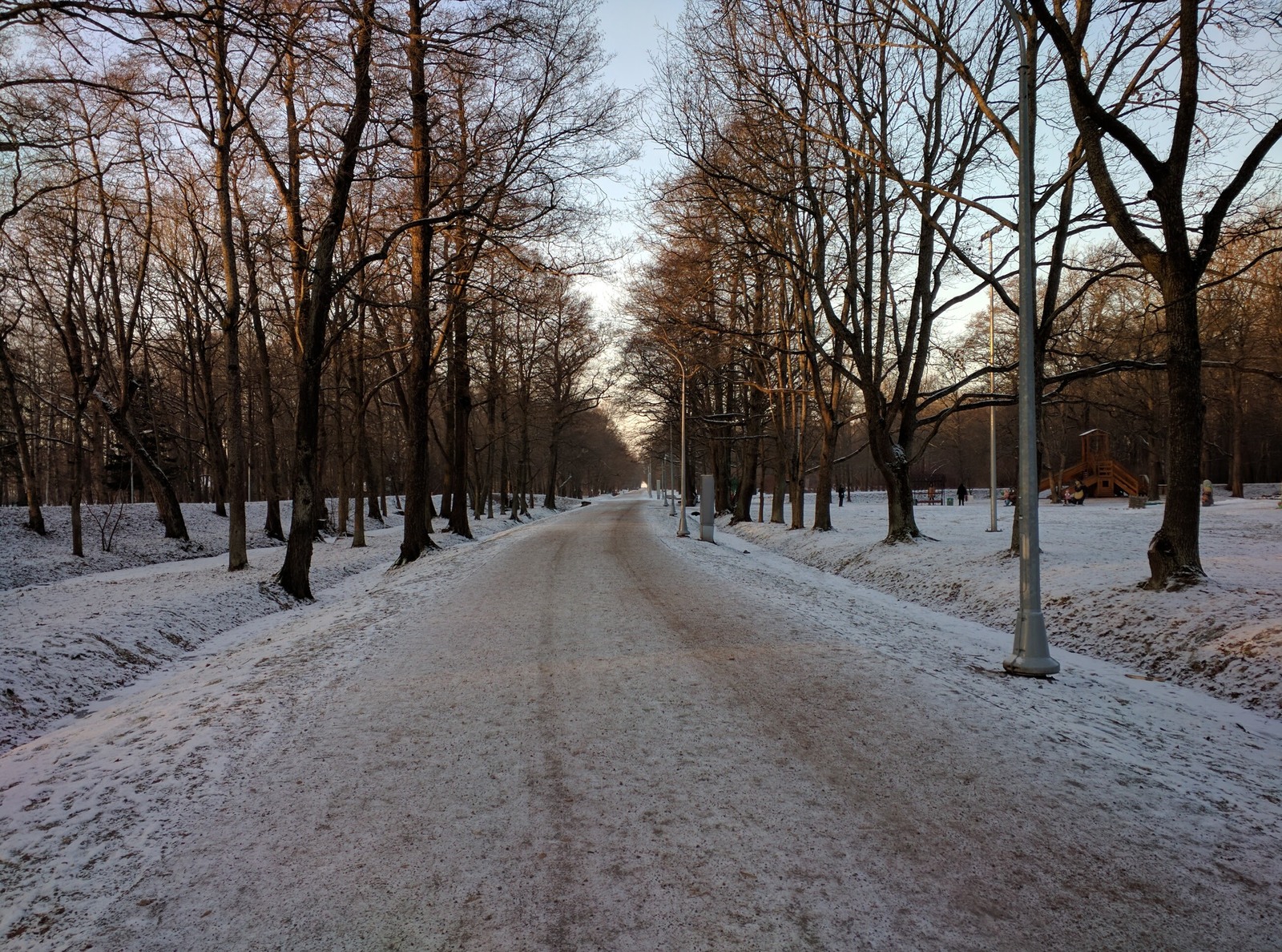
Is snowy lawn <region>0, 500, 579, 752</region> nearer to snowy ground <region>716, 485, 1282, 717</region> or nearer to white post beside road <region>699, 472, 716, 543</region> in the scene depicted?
white post beside road <region>699, 472, 716, 543</region>

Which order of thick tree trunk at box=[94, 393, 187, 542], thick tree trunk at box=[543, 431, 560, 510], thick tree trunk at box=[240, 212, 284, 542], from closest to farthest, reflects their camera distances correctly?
thick tree trunk at box=[240, 212, 284, 542] < thick tree trunk at box=[94, 393, 187, 542] < thick tree trunk at box=[543, 431, 560, 510]

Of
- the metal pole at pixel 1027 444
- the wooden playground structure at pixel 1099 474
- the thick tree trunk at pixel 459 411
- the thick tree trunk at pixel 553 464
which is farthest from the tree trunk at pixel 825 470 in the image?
the wooden playground structure at pixel 1099 474

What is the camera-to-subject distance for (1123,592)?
8.99 m

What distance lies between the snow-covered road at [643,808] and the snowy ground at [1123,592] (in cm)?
70

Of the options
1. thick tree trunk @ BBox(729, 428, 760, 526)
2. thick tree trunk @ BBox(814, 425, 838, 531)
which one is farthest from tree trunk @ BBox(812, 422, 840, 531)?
thick tree trunk @ BBox(729, 428, 760, 526)

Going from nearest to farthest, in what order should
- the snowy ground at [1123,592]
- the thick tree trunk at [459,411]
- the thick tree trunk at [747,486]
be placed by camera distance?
the snowy ground at [1123,592] → the thick tree trunk at [459,411] → the thick tree trunk at [747,486]

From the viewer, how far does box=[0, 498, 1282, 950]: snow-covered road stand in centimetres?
283

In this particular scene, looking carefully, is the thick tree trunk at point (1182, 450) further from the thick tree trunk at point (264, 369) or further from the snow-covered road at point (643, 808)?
the thick tree trunk at point (264, 369)

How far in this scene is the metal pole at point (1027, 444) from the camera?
6.63 meters

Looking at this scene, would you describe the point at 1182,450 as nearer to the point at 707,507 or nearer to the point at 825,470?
the point at 825,470

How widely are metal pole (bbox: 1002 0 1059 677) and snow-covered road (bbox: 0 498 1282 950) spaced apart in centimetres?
32

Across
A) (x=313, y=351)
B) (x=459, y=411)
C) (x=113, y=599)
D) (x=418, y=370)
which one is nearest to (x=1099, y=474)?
(x=459, y=411)

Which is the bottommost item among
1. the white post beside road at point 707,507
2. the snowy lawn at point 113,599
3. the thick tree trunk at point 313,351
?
the snowy lawn at point 113,599

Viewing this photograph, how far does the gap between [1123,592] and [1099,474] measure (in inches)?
1720
